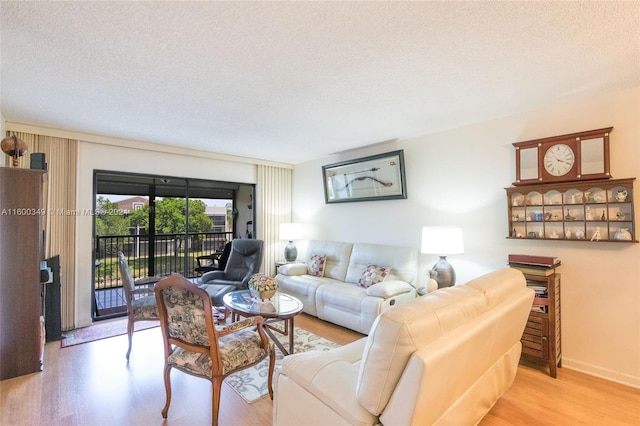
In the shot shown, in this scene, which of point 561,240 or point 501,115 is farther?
point 501,115

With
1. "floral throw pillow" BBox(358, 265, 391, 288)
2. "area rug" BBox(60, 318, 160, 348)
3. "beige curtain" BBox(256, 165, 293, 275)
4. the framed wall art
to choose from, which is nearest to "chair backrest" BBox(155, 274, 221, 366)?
"area rug" BBox(60, 318, 160, 348)

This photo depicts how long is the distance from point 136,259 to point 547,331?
507 centimetres

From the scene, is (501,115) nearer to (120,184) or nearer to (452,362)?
(452,362)

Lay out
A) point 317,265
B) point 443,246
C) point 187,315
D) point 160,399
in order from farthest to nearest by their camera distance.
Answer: point 317,265 → point 443,246 → point 160,399 → point 187,315

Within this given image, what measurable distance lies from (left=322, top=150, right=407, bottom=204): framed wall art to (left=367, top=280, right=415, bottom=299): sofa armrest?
1.20 metres

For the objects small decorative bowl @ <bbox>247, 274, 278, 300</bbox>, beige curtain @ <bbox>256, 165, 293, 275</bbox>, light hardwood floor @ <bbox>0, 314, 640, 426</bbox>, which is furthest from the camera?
beige curtain @ <bbox>256, 165, 293, 275</bbox>

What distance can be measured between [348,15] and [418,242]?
296 centimetres

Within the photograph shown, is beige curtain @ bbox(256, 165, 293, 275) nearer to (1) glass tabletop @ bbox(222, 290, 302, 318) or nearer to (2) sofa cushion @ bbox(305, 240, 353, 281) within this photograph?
(2) sofa cushion @ bbox(305, 240, 353, 281)

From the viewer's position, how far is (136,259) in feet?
14.8

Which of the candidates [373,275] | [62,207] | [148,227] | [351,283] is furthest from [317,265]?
[62,207]

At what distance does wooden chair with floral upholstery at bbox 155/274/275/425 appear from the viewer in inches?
72.8

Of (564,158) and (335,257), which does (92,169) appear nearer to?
(335,257)

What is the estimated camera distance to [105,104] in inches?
112

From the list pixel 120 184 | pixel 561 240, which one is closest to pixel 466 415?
pixel 561 240
